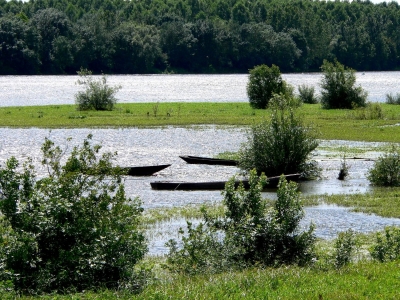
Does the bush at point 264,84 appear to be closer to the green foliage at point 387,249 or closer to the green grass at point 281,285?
the green foliage at point 387,249

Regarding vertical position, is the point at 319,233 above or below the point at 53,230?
below

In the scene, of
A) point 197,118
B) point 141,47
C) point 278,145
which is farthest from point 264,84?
point 141,47

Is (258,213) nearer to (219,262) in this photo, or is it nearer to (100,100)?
(219,262)

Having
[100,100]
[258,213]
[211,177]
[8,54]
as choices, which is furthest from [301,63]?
[258,213]

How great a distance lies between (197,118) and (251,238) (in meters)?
44.5

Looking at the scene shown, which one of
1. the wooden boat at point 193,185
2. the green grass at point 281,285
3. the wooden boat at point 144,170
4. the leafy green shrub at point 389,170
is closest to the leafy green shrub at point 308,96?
the wooden boat at point 144,170

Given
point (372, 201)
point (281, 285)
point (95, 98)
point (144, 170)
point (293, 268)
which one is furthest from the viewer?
point (95, 98)

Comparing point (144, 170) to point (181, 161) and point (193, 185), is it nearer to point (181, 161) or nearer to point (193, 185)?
point (193, 185)

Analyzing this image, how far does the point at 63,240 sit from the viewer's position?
1270 centimetres

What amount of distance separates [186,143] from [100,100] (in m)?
22.6

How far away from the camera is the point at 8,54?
154500 millimetres

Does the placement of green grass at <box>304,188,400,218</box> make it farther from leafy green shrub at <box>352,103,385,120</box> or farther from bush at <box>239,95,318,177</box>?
leafy green shrub at <box>352,103,385,120</box>

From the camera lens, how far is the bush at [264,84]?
64.0 metres

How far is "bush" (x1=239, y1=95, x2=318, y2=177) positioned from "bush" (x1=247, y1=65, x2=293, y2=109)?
33.3 metres
